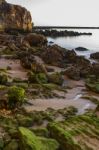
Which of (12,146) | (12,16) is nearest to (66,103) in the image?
(12,146)

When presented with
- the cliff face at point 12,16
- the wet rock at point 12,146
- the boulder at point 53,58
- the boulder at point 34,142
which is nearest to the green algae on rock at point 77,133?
the boulder at point 34,142

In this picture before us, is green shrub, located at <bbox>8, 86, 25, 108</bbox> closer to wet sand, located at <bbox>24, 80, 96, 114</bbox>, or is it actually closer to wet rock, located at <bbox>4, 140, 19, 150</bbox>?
wet sand, located at <bbox>24, 80, 96, 114</bbox>

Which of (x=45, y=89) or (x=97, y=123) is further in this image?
(x=45, y=89)

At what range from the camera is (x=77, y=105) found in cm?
2112

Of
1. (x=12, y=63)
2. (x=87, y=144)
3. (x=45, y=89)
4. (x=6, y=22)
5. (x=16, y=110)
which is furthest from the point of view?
(x=6, y=22)

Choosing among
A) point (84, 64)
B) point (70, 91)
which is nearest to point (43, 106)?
point (70, 91)

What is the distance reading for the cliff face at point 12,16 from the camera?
4070 inches

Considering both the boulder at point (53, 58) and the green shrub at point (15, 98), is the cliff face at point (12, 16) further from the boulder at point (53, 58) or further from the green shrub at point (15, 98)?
the green shrub at point (15, 98)

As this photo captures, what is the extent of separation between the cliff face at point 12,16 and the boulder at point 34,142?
295ft

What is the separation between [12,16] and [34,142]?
94.5 meters

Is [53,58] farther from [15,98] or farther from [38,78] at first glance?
[15,98]

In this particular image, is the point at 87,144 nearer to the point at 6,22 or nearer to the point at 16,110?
the point at 16,110

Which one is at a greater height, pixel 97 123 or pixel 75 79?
pixel 97 123

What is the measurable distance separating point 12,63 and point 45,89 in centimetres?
1205
